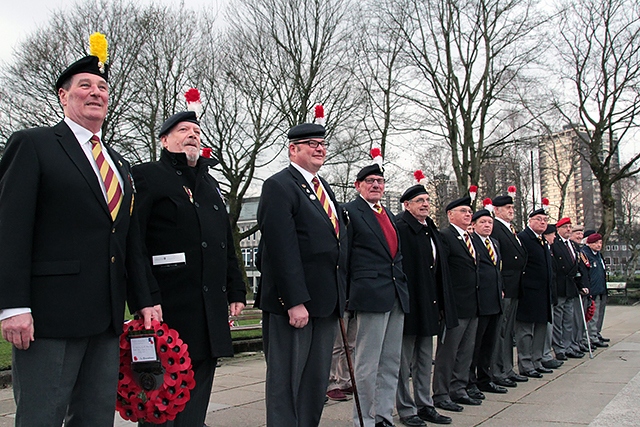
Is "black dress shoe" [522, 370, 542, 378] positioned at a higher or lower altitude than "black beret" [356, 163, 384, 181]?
lower

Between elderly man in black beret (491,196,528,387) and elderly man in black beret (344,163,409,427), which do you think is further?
elderly man in black beret (491,196,528,387)

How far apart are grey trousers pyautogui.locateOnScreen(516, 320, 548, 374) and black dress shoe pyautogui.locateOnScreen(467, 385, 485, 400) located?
155cm

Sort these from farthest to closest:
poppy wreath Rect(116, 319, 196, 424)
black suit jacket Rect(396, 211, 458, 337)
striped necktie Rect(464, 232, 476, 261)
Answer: striped necktie Rect(464, 232, 476, 261), black suit jacket Rect(396, 211, 458, 337), poppy wreath Rect(116, 319, 196, 424)

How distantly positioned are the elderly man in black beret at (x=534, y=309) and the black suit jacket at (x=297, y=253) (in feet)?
16.2

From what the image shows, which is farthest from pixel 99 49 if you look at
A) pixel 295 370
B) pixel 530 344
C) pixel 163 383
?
pixel 530 344

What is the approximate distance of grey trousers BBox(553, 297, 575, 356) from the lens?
10.2 meters

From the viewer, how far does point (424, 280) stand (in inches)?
237

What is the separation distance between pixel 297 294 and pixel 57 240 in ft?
5.26

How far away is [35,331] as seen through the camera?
284 centimetres

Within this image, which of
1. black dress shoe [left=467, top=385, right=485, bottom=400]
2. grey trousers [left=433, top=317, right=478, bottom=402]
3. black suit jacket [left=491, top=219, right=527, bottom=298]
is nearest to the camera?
grey trousers [left=433, top=317, right=478, bottom=402]

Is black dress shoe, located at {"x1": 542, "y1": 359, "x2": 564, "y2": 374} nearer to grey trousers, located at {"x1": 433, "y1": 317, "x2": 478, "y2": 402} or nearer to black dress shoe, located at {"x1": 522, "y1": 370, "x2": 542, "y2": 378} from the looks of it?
black dress shoe, located at {"x1": 522, "y1": 370, "x2": 542, "y2": 378}

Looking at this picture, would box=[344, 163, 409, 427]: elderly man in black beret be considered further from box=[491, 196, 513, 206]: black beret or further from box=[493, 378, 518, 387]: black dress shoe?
box=[491, 196, 513, 206]: black beret

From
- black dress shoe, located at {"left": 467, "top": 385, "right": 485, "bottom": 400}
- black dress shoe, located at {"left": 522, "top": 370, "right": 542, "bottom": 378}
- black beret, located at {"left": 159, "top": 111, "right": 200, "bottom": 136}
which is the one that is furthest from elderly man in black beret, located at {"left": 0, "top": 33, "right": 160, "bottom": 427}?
black dress shoe, located at {"left": 522, "top": 370, "right": 542, "bottom": 378}

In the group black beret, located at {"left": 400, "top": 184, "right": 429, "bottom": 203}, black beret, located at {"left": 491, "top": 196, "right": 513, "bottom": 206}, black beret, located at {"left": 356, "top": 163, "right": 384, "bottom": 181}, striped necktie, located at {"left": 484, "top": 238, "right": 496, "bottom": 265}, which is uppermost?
black beret, located at {"left": 491, "top": 196, "right": 513, "bottom": 206}
